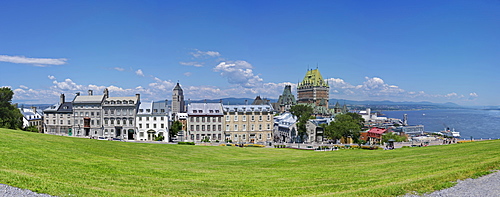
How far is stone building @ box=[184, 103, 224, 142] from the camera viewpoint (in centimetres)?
7694

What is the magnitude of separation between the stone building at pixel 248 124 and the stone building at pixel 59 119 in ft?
139

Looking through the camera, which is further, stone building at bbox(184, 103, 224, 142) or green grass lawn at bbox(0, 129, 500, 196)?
stone building at bbox(184, 103, 224, 142)

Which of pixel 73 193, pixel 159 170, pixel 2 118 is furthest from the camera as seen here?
pixel 2 118

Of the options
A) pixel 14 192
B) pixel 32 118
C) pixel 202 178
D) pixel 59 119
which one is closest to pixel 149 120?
pixel 59 119

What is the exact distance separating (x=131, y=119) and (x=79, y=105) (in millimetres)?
14870

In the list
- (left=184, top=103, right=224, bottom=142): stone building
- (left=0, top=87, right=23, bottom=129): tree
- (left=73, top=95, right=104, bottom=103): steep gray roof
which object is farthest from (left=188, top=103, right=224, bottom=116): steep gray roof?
(left=0, top=87, right=23, bottom=129): tree

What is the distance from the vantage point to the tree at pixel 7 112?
64312 millimetres

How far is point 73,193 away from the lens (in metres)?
13.7

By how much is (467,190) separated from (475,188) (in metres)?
0.67

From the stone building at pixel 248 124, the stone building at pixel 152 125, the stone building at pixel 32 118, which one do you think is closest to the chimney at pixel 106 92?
the stone building at pixel 152 125

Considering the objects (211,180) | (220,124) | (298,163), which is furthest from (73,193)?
(220,124)

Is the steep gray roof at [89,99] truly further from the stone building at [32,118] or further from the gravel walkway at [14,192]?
the gravel walkway at [14,192]

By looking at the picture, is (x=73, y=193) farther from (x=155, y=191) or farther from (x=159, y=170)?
(x=159, y=170)

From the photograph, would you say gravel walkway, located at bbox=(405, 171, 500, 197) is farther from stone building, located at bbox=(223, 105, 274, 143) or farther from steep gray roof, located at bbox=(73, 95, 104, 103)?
steep gray roof, located at bbox=(73, 95, 104, 103)
